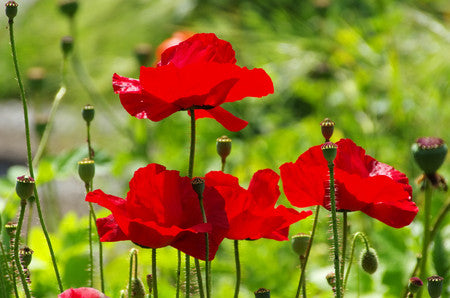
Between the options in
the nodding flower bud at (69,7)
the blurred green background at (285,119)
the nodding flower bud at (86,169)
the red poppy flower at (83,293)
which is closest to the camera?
the red poppy flower at (83,293)

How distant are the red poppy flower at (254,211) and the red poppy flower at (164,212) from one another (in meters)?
0.02

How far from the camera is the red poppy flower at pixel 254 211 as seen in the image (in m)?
0.49

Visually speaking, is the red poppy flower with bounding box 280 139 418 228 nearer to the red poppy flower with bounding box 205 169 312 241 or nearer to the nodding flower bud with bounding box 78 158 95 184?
the red poppy flower with bounding box 205 169 312 241

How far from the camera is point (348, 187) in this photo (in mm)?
509

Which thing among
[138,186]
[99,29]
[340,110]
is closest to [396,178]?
[138,186]

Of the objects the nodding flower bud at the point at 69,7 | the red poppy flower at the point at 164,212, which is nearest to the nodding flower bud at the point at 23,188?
the red poppy flower at the point at 164,212

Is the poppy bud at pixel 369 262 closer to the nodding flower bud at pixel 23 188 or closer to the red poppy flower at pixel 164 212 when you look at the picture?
the red poppy flower at pixel 164 212

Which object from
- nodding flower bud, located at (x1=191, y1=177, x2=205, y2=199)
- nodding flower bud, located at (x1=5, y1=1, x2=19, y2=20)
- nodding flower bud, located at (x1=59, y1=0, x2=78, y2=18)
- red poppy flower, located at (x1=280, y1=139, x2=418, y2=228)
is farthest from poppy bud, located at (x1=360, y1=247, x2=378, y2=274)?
nodding flower bud, located at (x1=59, y1=0, x2=78, y2=18)

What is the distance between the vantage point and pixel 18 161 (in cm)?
277

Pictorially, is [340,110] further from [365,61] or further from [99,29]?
[99,29]

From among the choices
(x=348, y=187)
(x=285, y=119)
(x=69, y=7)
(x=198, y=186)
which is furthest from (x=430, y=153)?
(x=285, y=119)

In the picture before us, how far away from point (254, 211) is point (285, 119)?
4.31 ft

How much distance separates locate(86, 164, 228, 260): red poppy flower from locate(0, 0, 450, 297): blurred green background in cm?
15

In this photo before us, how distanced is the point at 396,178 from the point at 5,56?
276cm
